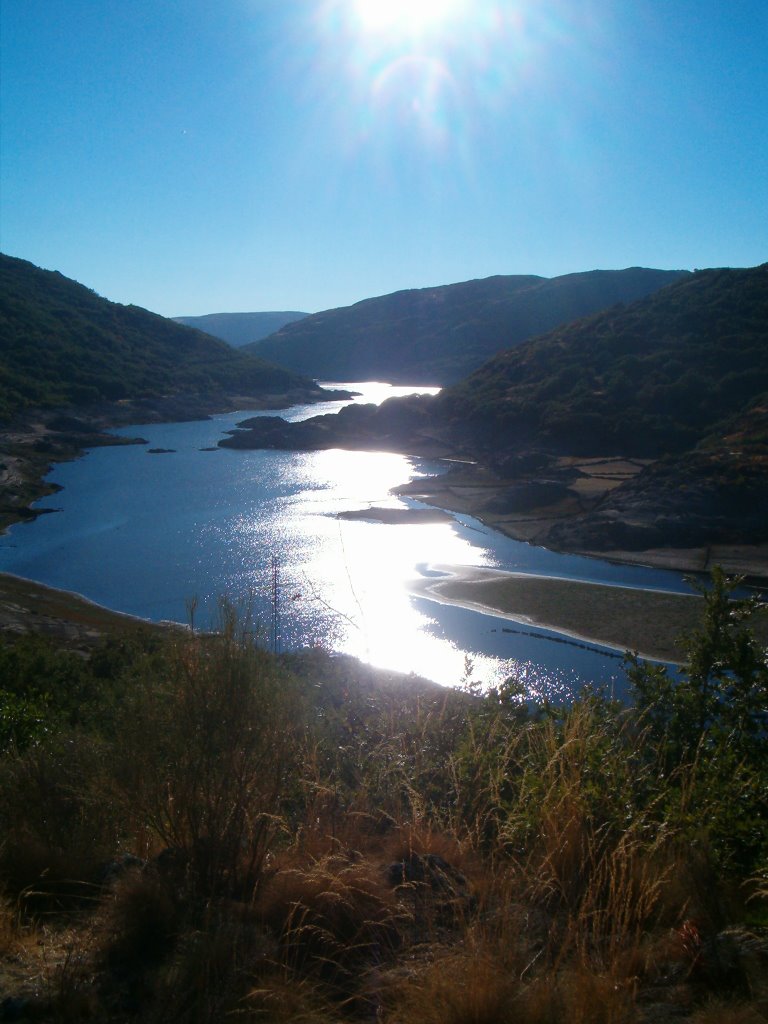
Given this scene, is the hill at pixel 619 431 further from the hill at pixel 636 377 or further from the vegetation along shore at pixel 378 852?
the vegetation along shore at pixel 378 852

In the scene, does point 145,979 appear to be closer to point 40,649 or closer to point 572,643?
point 40,649

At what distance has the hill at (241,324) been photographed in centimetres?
17825

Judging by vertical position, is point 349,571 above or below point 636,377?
below

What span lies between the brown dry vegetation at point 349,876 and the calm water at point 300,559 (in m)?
1.11

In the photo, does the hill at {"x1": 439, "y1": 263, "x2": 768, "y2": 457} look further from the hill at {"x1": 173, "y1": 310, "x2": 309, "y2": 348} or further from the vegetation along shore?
the hill at {"x1": 173, "y1": 310, "x2": 309, "y2": 348}

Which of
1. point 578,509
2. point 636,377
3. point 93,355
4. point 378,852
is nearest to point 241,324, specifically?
point 93,355

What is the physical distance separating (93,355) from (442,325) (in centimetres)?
4985

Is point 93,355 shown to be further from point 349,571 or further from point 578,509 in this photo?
point 349,571

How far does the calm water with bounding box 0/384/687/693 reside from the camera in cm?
1766

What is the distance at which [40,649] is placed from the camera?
11.4 m

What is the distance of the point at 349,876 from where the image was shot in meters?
2.97

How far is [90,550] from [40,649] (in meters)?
17.4

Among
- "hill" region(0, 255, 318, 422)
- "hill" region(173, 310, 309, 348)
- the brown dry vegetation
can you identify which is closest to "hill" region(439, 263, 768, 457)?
"hill" region(0, 255, 318, 422)

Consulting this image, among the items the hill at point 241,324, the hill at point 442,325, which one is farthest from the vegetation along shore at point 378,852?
the hill at point 241,324
